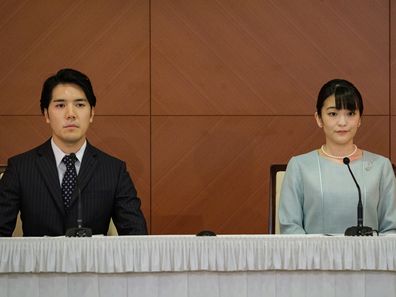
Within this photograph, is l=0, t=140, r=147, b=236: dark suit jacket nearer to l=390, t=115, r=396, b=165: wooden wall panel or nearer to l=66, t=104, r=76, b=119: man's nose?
l=66, t=104, r=76, b=119: man's nose

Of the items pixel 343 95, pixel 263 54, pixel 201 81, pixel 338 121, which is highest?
pixel 263 54

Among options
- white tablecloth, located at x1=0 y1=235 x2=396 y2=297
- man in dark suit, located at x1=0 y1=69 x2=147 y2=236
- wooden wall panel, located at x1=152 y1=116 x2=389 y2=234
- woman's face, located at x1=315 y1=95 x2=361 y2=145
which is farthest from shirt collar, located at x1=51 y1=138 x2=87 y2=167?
Answer: wooden wall panel, located at x1=152 y1=116 x2=389 y2=234

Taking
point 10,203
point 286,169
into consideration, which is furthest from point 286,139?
point 10,203

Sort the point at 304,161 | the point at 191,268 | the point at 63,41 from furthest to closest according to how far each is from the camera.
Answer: the point at 63,41 < the point at 304,161 < the point at 191,268

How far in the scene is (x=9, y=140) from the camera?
4.33 meters

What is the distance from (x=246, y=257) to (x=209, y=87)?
6.39ft

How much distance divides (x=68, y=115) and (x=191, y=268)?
38.8 inches

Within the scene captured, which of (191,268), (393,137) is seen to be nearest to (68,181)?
(191,268)

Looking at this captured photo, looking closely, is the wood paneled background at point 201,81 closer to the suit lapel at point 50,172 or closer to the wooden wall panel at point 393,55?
the wooden wall panel at point 393,55

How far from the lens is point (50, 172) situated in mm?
3162

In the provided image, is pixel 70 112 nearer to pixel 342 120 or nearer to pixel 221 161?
pixel 342 120

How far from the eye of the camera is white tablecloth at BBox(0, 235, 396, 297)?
2494 millimetres

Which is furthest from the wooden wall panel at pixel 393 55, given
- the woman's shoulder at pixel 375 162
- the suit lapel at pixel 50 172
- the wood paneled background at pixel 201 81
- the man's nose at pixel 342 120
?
the suit lapel at pixel 50 172

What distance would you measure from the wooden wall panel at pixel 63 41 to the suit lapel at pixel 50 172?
1.15 m
